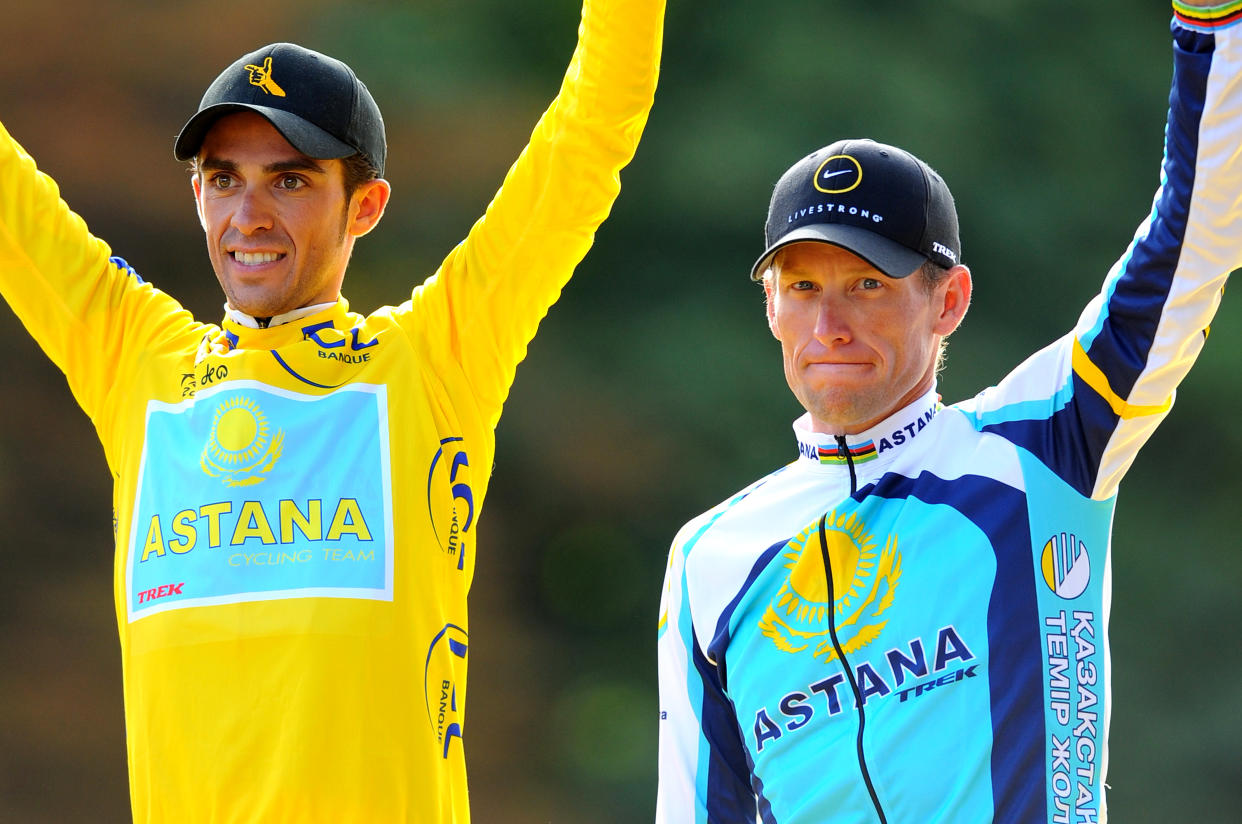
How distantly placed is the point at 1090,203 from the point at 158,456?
18.8 feet

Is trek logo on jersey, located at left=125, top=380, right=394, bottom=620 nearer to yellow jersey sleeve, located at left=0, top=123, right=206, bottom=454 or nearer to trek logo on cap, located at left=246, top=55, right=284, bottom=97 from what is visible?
yellow jersey sleeve, located at left=0, top=123, right=206, bottom=454

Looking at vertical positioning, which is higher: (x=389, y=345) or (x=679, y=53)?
(x=679, y=53)

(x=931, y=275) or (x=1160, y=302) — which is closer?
(x=1160, y=302)

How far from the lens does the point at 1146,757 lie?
6844 millimetres

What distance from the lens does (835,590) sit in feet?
6.82

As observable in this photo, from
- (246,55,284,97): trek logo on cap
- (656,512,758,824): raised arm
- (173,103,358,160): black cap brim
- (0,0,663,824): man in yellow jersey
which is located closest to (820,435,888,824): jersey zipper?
(656,512,758,824): raised arm

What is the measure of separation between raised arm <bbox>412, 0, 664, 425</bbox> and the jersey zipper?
1.72 ft

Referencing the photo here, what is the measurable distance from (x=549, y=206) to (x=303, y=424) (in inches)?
19.4

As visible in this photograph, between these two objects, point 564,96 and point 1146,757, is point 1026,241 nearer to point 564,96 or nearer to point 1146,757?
point 1146,757

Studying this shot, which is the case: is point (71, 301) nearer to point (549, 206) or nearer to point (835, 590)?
point (549, 206)

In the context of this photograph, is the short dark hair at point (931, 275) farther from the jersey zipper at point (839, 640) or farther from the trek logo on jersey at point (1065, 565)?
the trek logo on jersey at point (1065, 565)

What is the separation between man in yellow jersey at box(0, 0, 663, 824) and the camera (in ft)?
7.03

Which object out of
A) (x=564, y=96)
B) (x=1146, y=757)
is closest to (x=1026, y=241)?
(x=1146, y=757)

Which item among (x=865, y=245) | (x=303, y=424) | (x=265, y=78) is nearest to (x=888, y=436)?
(x=865, y=245)
